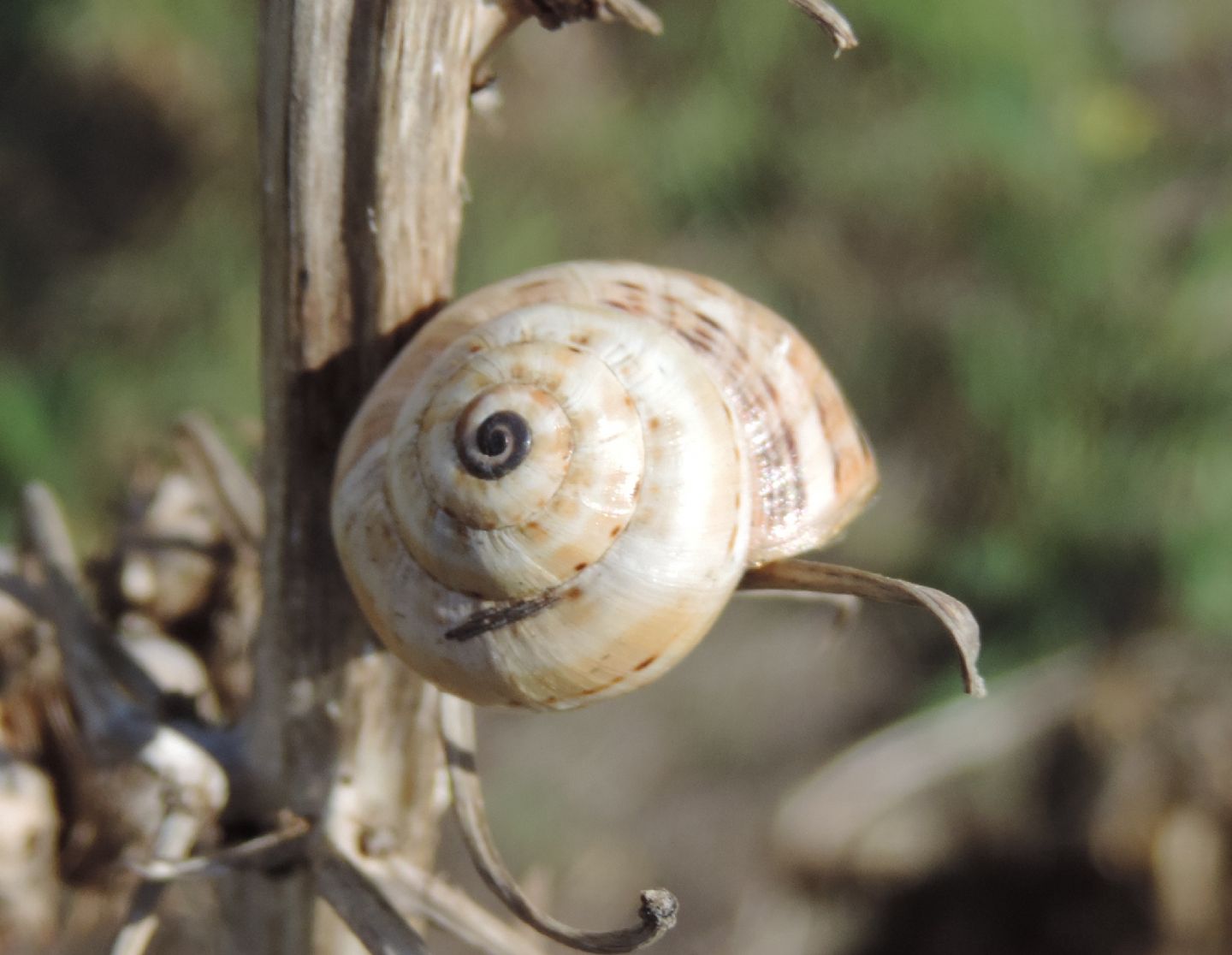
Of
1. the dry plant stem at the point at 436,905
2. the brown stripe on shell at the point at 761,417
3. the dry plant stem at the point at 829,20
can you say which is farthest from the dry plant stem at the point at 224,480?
the dry plant stem at the point at 829,20

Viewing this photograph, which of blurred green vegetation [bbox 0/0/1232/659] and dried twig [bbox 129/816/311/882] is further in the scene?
blurred green vegetation [bbox 0/0/1232/659]

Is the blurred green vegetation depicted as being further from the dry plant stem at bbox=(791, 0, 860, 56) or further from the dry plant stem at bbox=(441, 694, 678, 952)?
the dry plant stem at bbox=(791, 0, 860, 56)

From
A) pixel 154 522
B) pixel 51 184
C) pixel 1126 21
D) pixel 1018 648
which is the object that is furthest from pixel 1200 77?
pixel 154 522

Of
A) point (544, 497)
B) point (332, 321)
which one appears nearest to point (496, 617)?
point (544, 497)

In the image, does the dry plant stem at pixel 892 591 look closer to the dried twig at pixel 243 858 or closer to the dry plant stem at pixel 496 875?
the dry plant stem at pixel 496 875

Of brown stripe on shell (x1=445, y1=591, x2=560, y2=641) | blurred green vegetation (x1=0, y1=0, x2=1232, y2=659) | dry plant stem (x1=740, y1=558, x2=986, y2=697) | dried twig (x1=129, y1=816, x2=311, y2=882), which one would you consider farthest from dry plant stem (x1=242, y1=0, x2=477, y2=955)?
blurred green vegetation (x1=0, y1=0, x2=1232, y2=659)

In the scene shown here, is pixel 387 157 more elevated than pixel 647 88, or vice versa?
pixel 647 88

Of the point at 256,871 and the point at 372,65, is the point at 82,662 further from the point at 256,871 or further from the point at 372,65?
the point at 372,65
